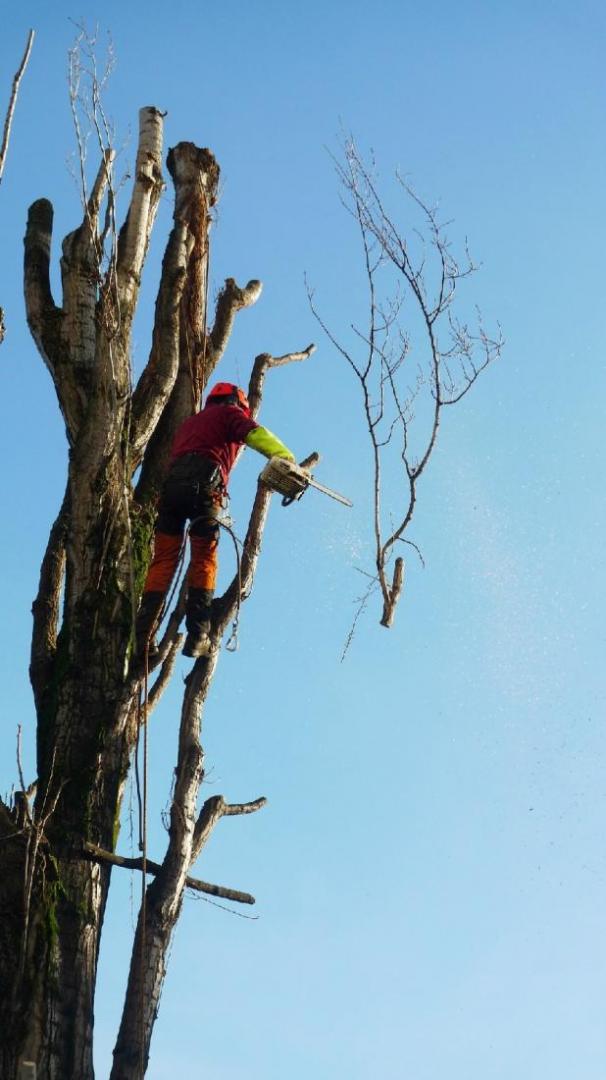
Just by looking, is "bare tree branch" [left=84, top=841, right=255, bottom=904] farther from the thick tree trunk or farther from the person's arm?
the person's arm

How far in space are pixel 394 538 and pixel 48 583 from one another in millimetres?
1788

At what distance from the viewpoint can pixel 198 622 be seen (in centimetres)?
620

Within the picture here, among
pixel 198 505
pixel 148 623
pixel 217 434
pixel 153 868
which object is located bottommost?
pixel 153 868

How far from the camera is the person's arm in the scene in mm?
6391

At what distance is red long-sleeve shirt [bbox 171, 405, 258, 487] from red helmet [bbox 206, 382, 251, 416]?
68mm

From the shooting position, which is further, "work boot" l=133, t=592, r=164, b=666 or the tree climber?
the tree climber

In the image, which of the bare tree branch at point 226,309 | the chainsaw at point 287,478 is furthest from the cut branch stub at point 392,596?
the bare tree branch at point 226,309

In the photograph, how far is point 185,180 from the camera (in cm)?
766

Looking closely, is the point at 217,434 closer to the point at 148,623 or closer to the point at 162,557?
the point at 162,557

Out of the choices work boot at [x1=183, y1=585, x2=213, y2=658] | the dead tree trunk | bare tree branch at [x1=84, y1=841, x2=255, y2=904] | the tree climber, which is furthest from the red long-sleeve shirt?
bare tree branch at [x1=84, y1=841, x2=255, y2=904]

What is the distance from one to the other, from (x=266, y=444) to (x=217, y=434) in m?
0.27

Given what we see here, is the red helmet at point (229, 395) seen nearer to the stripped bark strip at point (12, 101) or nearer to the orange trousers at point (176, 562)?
the orange trousers at point (176, 562)

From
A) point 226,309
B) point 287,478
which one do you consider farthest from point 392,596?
point 226,309

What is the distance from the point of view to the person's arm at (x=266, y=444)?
21.0 ft
